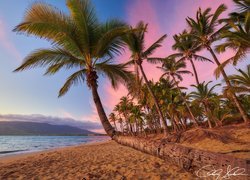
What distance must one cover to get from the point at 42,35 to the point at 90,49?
1912 mm

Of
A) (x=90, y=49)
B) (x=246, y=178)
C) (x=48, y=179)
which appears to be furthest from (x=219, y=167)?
(x=90, y=49)

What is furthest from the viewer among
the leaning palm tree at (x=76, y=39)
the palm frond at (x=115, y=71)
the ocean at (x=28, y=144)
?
the ocean at (x=28, y=144)

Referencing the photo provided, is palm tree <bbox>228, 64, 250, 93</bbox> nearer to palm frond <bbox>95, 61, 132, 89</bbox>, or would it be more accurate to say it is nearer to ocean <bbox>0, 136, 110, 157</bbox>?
palm frond <bbox>95, 61, 132, 89</bbox>

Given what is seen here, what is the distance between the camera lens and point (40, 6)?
6020 millimetres

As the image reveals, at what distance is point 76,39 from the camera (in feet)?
22.6

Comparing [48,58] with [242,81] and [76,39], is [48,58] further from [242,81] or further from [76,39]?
[242,81]

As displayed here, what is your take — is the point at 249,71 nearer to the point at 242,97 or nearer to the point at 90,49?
the point at 90,49

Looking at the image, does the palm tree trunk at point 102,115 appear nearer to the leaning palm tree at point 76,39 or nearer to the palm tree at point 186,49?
the leaning palm tree at point 76,39

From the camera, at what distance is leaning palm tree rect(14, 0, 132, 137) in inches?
239

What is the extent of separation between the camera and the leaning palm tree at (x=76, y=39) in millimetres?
6082
